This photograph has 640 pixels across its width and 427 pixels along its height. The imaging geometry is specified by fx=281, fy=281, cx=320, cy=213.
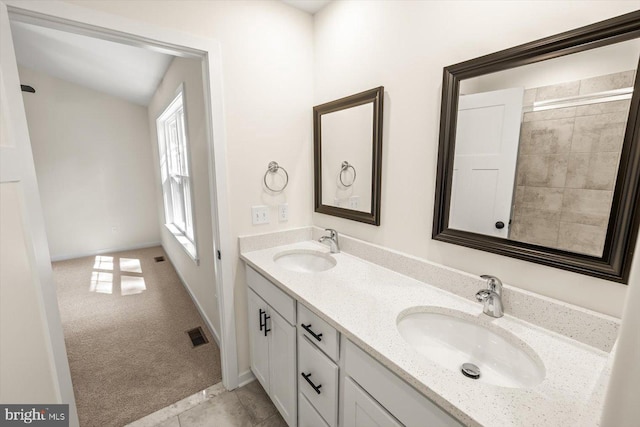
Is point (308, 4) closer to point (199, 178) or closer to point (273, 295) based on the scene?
point (199, 178)

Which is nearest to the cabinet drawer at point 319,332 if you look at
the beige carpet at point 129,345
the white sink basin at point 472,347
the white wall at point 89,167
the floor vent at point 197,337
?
the white sink basin at point 472,347

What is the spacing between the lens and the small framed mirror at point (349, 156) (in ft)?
4.95

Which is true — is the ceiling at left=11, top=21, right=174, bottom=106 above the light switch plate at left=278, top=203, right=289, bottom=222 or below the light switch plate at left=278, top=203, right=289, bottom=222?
above

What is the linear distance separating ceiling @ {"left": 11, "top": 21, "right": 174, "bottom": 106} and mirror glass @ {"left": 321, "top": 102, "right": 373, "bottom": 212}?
1765 millimetres

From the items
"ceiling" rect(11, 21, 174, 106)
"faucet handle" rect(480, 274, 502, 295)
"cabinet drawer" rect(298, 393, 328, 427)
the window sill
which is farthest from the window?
"faucet handle" rect(480, 274, 502, 295)

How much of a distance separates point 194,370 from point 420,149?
2.08m

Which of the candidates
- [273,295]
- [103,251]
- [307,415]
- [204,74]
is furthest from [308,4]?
[103,251]

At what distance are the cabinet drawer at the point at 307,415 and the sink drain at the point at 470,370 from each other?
627mm

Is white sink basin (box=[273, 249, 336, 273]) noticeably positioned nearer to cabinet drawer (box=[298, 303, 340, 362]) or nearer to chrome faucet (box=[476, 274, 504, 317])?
cabinet drawer (box=[298, 303, 340, 362])

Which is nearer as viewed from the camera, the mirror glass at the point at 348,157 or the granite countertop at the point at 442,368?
the granite countertop at the point at 442,368

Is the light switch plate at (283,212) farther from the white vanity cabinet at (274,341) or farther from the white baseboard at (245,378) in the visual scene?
the white baseboard at (245,378)

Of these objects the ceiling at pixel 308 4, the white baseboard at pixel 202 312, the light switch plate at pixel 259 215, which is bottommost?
the white baseboard at pixel 202 312

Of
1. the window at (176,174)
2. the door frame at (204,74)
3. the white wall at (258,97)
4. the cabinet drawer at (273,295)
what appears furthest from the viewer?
the window at (176,174)

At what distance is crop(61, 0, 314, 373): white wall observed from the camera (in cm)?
149
